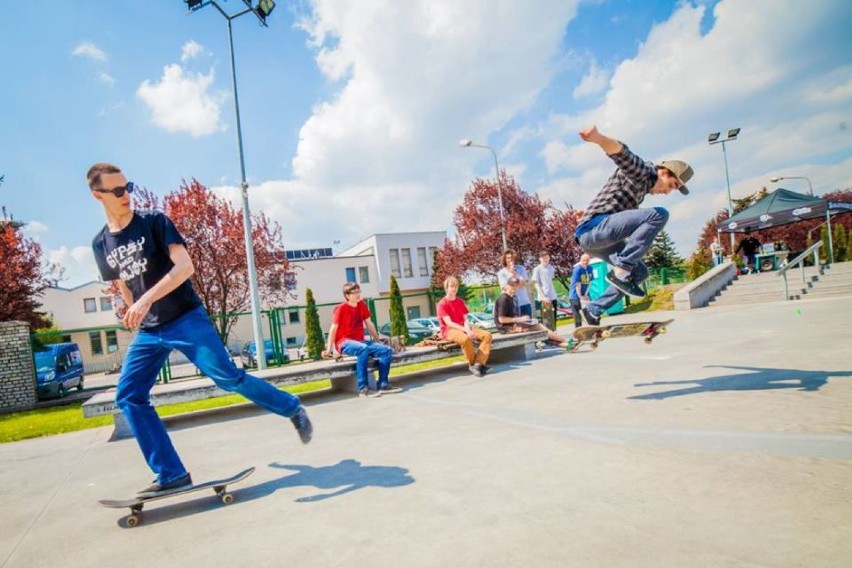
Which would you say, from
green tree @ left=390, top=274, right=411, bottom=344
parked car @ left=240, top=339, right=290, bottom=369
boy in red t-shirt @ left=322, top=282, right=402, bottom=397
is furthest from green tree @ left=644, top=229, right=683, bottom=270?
boy in red t-shirt @ left=322, top=282, right=402, bottom=397

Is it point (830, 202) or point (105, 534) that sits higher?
point (830, 202)

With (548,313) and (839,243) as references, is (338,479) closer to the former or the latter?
(548,313)

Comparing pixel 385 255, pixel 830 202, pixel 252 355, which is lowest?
pixel 252 355

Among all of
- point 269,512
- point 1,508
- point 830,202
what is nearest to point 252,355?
point 1,508

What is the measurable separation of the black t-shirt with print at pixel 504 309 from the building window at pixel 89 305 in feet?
173

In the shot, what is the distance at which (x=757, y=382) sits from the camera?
14.1 feet

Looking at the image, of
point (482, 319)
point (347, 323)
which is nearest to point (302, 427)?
point (347, 323)

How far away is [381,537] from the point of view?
2.10m

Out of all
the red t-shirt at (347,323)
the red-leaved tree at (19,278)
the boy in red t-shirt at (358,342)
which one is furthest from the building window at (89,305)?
the red t-shirt at (347,323)

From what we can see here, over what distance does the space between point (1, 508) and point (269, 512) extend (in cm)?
233

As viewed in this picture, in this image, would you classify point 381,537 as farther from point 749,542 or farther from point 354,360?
point 354,360

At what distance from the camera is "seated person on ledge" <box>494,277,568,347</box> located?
8797 mm

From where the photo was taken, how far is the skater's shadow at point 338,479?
2820mm

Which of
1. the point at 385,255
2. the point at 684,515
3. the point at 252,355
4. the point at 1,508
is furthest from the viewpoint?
the point at 385,255
